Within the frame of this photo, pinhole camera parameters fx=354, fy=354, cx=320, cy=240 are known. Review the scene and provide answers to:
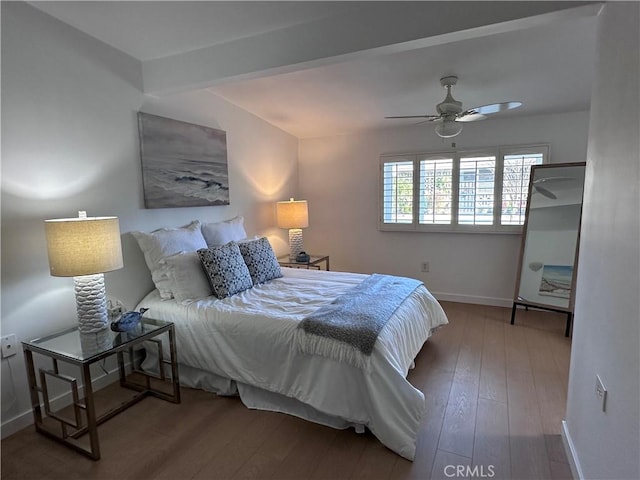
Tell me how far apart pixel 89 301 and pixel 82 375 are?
1.60ft

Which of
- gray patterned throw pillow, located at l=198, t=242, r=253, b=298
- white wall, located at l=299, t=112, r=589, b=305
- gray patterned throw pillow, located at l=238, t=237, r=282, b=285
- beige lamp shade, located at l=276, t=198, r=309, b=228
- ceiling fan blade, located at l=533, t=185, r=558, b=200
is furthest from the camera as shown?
beige lamp shade, located at l=276, t=198, r=309, b=228

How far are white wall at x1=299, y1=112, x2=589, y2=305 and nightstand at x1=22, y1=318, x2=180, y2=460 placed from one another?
2.98 m

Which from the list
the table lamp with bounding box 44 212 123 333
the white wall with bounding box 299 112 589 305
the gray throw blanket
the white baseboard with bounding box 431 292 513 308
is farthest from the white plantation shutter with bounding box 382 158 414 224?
the table lamp with bounding box 44 212 123 333

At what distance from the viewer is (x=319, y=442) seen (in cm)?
197

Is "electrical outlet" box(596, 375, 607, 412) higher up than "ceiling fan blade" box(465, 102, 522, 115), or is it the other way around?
"ceiling fan blade" box(465, 102, 522, 115)

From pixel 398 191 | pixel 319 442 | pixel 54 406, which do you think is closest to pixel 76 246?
pixel 54 406

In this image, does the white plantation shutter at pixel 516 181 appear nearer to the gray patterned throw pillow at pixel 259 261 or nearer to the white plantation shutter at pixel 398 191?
the white plantation shutter at pixel 398 191

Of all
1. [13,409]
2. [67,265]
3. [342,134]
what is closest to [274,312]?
[67,265]

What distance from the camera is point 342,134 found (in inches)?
187

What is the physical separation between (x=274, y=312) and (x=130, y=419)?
43.0 inches

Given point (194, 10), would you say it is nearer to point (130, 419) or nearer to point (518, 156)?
point (130, 419)

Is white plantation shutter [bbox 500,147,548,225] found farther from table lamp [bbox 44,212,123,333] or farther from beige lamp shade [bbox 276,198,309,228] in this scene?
table lamp [bbox 44,212,123,333]

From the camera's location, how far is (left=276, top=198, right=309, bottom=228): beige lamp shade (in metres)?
4.31

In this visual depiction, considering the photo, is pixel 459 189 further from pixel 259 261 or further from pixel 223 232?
pixel 223 232
